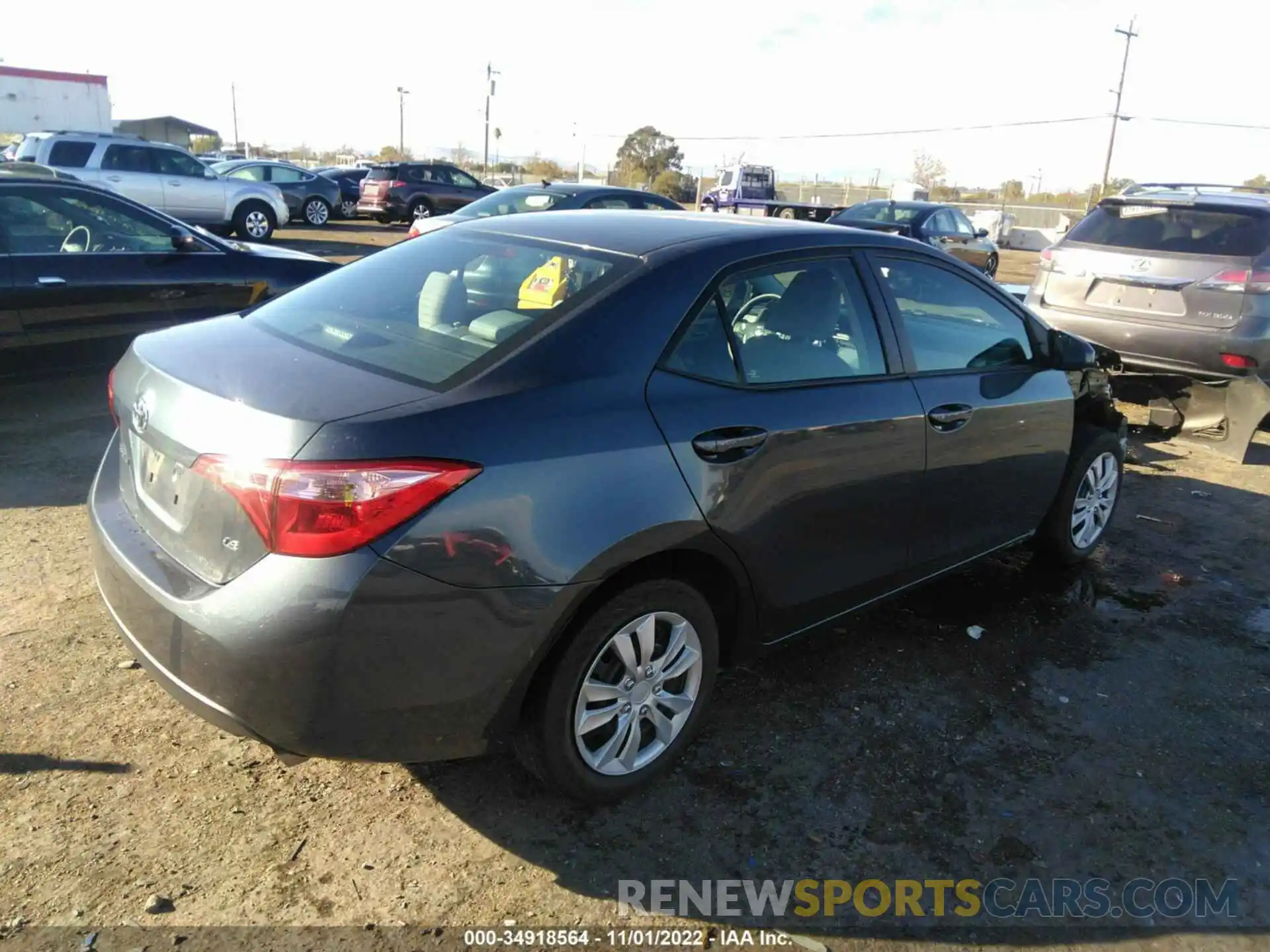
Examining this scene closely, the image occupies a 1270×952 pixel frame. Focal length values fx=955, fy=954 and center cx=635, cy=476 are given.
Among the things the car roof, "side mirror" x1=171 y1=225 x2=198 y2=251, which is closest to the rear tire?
the car roof

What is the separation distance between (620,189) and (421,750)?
10582 millimetres

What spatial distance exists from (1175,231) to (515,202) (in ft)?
23.3

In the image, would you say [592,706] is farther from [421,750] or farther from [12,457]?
[12,457]

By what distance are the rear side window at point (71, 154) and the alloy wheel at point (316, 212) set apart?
A: 7781 millimetres

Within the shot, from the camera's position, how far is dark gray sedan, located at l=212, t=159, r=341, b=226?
73.0ft

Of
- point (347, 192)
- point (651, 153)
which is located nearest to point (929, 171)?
point (651, 153)

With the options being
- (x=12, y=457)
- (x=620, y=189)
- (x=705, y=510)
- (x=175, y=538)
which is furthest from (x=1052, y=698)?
(x=620, y=189)

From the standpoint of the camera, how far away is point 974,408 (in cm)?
366

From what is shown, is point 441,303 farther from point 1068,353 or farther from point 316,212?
point 316,212

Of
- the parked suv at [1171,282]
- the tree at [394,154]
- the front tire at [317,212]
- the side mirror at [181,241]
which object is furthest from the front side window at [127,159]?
the tree at [394,154]

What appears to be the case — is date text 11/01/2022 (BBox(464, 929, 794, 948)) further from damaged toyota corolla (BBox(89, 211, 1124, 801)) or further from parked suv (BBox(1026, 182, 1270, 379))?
parked suv (BBox(1026, 182, 1270, 379))

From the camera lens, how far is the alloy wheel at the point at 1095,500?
15.1 feet

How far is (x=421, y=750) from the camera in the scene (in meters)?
2.39

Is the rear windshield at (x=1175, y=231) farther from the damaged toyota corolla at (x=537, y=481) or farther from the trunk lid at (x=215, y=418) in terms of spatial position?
the trunk lid at (x=215, y=418)
